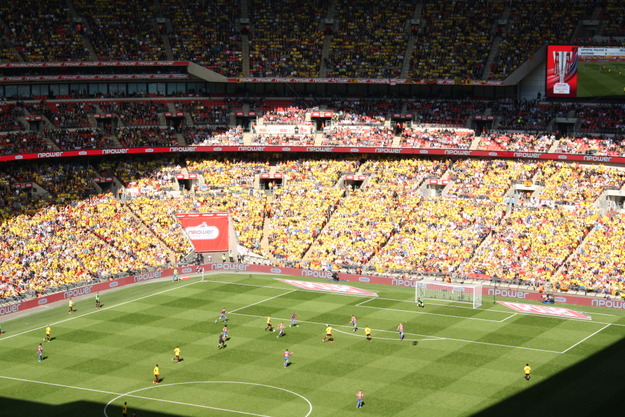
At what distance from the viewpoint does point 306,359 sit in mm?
58750

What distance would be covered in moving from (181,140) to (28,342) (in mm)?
37131

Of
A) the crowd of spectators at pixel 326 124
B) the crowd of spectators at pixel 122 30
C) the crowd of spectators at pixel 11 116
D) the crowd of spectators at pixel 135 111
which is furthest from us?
the crowd of spectators at pixel 122 30

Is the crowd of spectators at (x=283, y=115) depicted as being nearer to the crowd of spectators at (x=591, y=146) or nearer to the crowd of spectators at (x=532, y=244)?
the crowd of spectators at (x=532, y=244)

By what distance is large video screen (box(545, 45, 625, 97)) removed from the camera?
9000 cm

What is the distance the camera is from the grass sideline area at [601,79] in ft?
295

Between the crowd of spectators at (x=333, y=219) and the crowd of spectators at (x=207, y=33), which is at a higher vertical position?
the crowd of spectators at (x=207, y=33)

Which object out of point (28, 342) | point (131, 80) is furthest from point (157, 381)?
point (131, 80)

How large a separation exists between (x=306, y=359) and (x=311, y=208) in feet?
110

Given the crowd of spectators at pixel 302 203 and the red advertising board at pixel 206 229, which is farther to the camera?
the red advertising board at pixel 206 229

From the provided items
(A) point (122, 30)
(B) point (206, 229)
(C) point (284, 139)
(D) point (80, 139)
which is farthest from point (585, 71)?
(D) point (80, 139)

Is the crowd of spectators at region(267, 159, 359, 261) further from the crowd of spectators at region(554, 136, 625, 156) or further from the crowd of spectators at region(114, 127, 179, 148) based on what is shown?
the crowd of spectators at region(554, 136, 625, 156)

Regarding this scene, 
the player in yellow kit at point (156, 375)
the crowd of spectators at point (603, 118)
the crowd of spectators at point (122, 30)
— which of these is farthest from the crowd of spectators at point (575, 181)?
the player in yellow kit at point (156, 375)

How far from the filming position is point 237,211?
91.2m

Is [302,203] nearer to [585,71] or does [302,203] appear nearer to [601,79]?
[585,71]
